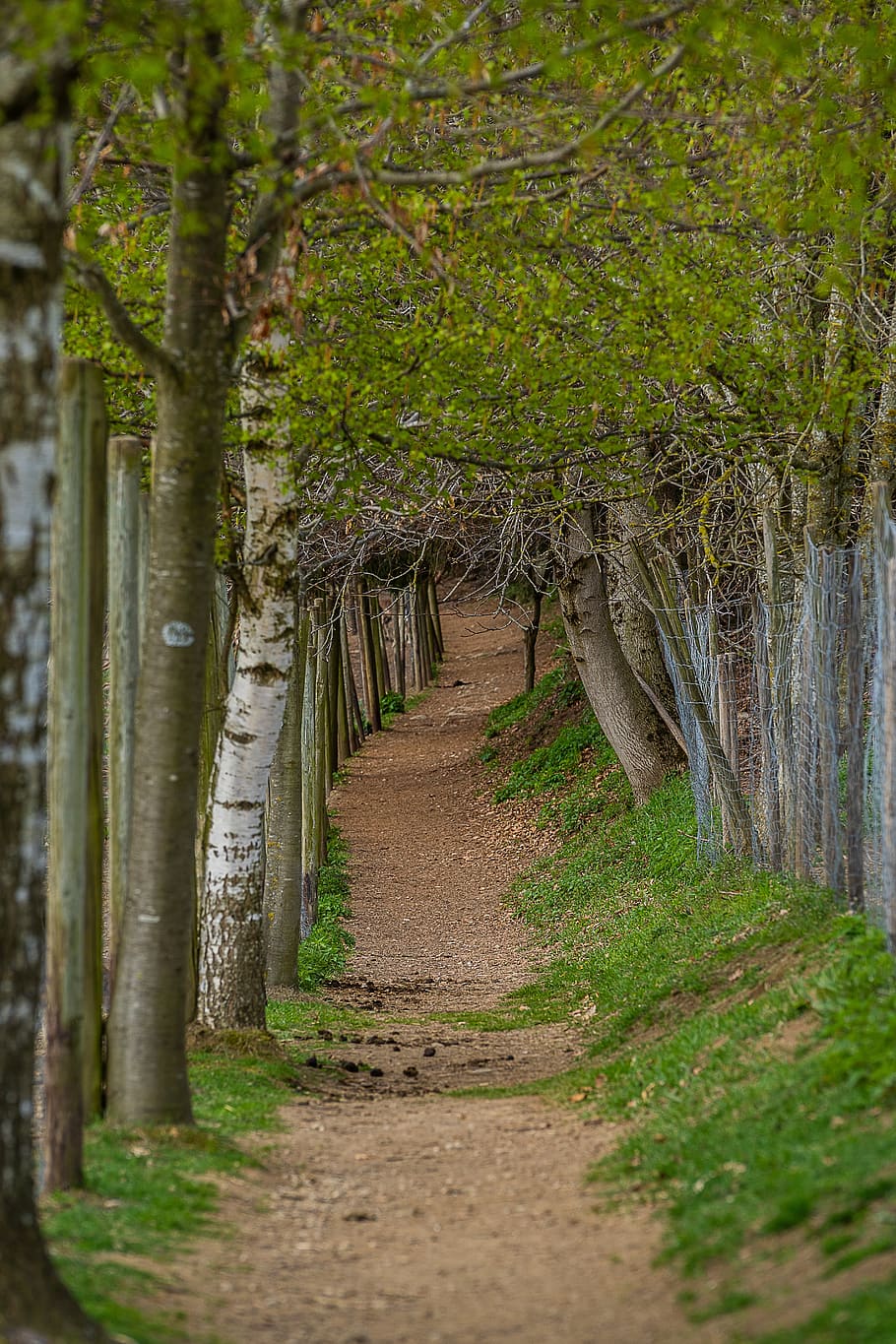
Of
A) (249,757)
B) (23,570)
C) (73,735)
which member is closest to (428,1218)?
(73,735)

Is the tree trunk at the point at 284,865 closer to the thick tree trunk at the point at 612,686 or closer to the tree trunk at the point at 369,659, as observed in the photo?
the thick tree trunk at the point at 612,686


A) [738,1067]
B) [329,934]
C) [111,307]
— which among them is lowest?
[329,934]

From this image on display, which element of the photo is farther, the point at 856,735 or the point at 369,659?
the point at 369,659

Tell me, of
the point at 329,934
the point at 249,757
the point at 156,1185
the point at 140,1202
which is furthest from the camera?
the point at 329,934

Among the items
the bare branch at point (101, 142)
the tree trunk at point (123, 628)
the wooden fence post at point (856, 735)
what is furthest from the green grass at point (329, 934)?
the bare branch at point (101, 142)

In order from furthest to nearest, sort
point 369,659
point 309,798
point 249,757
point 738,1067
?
point 369,659
point 309,798
point 249,757
point 738,1067

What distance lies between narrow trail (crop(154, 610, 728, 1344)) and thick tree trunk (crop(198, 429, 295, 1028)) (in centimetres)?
89

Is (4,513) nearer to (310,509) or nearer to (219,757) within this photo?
(219,757)

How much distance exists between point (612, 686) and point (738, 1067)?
1251 cm

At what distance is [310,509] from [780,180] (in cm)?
437

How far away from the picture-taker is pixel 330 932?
16.5 m

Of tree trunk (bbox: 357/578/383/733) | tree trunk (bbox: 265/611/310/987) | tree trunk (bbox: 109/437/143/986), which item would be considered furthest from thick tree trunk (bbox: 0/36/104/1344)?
tree trunk (bbox: 357/578/383/733)

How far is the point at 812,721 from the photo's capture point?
979 cm

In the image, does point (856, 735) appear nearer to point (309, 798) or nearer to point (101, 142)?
point (101, 142)
